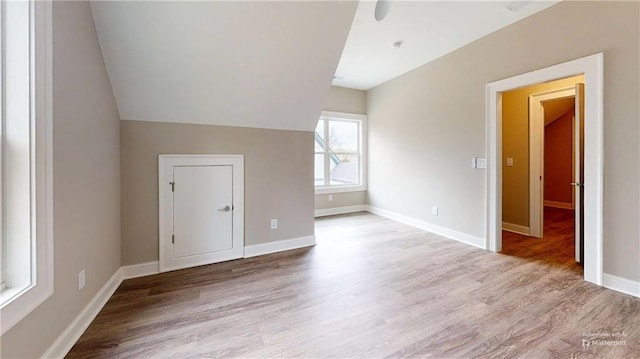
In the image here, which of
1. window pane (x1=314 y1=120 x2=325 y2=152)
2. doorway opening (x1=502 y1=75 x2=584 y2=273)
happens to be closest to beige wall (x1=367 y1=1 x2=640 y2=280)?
doorway opening (x1=502 y1=75 x2=584 y2=273)

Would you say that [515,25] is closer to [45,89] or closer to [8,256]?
[45,89]

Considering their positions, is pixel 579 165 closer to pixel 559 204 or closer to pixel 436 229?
pixel 436 229

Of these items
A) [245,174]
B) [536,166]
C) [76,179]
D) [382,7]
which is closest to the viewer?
[76,179]

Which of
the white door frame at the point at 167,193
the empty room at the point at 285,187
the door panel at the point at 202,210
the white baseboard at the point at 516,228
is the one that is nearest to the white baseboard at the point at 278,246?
the empty room at the point at 285,187

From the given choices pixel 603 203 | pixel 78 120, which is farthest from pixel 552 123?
pixel 78 120

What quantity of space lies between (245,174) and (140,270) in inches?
56.1

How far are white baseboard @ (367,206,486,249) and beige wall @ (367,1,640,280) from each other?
0.28 ft

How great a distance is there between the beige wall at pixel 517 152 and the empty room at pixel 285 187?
0.11 ft

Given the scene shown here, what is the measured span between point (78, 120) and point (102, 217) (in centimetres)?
80

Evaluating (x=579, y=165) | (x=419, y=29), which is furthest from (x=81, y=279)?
(x=579, y=165)

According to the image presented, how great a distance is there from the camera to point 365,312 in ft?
6.54

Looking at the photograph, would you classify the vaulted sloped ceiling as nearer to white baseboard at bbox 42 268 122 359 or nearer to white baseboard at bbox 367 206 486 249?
white baseboard at bbox 42 268 122 359

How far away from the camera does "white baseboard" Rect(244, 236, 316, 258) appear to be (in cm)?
316

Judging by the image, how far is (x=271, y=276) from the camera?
2.62 metres
